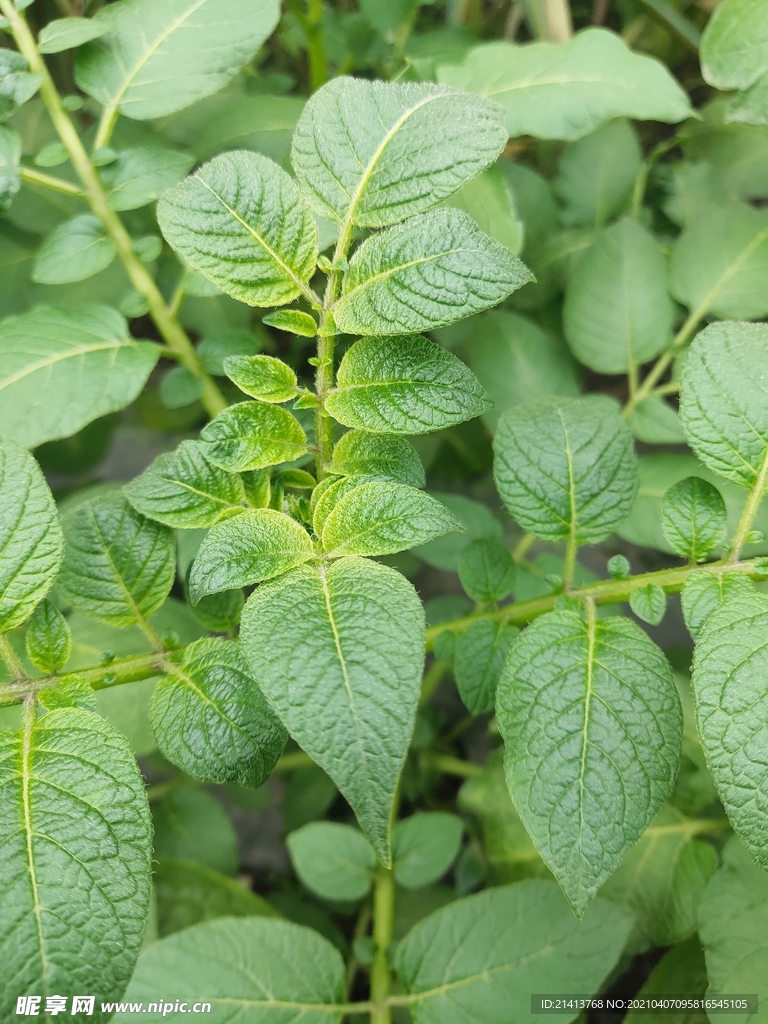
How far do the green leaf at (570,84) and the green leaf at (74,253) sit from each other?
16.5 inches

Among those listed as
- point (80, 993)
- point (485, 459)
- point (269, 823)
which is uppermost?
point (80, 993)

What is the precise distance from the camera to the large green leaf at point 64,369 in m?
0.68

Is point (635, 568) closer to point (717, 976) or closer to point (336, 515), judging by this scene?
point (717, 976)

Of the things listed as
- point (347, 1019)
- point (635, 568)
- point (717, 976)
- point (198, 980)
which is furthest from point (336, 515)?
point (635, 568)

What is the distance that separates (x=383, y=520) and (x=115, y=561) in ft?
0.86

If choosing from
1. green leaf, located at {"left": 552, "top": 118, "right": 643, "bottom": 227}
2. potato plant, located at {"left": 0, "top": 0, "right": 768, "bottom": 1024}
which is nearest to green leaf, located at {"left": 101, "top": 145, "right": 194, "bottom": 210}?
potato plant, located at {"left": 0, "top": 0, "right": 768, "bottom": 1024}

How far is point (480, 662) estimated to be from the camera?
0.65 m

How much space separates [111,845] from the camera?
0.46m

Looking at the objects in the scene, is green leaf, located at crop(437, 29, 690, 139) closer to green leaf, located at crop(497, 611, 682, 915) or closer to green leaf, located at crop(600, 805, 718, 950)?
green leaf, located at crop(497, 611, 682, 915)

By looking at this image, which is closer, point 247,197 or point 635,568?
point 247,197

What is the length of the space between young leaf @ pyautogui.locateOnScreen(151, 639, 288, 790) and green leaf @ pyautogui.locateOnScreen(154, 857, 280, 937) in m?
0.46

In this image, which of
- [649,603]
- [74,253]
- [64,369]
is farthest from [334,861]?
[74,253]

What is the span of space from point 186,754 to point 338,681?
187 millimetres

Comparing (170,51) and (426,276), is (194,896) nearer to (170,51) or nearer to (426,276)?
(426,276)
